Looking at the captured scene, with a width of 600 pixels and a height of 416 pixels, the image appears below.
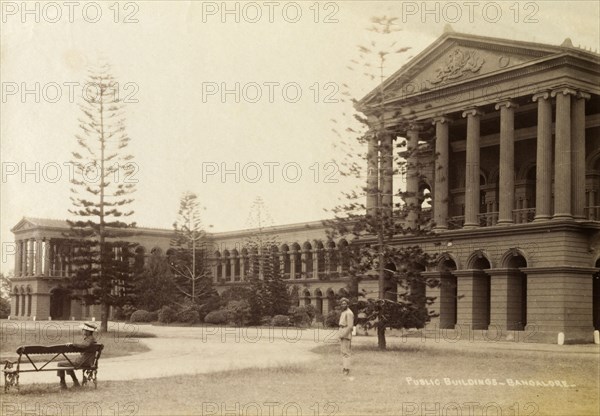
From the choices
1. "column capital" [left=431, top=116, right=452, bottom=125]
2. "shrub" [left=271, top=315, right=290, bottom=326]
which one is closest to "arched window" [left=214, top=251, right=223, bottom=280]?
"shrub" [left=271, top=315, right=290, bottom=326]

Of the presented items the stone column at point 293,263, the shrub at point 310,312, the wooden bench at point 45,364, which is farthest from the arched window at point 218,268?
the wooden bench at point 45,364

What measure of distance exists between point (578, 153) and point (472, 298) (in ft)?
27.9

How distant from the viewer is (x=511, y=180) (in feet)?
125

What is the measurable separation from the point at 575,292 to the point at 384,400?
2185 cm

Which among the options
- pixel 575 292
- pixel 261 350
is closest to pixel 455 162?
pixel 575 292

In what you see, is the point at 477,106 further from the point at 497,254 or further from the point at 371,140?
the point at 371,140

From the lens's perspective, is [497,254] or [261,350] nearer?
[261,350]

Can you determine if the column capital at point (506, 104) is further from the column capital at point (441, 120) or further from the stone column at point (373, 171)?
the stone column at point (373, 171)

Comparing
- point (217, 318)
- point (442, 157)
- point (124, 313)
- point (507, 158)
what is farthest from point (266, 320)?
point (507, 158)

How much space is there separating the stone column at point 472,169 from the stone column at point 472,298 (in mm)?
2589

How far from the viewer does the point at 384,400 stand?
14.6 m

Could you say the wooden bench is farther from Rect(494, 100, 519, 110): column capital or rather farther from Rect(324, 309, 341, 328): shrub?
Rect(324, 309, 341, 328): shrub

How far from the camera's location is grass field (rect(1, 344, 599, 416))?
13664mm

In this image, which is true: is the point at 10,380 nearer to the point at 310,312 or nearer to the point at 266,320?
the point at 266,320
